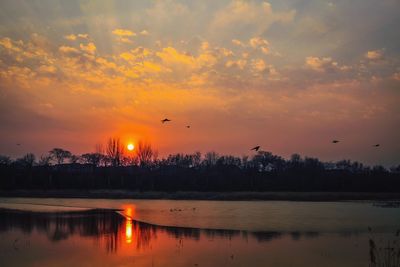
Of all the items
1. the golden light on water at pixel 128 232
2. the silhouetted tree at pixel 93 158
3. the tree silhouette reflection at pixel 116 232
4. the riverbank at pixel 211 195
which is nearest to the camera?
the golden light on water at pixel 128 232

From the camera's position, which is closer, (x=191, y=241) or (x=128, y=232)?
(x=191, y=241)

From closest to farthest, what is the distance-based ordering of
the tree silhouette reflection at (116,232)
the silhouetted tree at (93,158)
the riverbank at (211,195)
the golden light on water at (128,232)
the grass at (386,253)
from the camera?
the grass at (386,253) < the golden light on water at (128,232) < the tree silhouette reflection at (116,232) < the riverbank at (211,195) < the silhouetted tree at (93,158)

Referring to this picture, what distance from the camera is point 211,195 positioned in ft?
208

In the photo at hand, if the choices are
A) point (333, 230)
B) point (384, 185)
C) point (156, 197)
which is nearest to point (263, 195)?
point (156, 197)

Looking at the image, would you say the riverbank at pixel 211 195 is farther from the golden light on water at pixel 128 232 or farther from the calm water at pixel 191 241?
the golden light on water at pixel 128 232

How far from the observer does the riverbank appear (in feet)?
194

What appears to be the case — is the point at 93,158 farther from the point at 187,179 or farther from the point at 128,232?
the point at 128,232

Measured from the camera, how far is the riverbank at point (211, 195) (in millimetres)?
59062

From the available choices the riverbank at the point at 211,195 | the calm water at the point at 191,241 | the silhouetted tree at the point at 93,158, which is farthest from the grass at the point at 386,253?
Result: the silhouetted tree at the point at 93,158

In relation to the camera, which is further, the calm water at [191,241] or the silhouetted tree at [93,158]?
the silhouetted tree at [93,158]

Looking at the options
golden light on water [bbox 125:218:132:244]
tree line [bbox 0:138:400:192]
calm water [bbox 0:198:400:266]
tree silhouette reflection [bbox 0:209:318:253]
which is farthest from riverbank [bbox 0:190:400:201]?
tree silhouette reflection [bbox 0:209:318:253]

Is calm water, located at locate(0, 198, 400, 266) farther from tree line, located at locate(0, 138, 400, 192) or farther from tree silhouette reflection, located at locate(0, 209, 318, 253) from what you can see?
tree line, located at locate(0, 138, 400, 192)

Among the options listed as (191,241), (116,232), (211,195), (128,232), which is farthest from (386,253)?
(211,195)

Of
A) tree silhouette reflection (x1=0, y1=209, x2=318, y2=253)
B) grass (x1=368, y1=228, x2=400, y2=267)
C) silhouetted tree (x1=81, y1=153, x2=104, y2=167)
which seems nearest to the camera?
grass (x1=368, y1=228, x2=400, y2=267)
